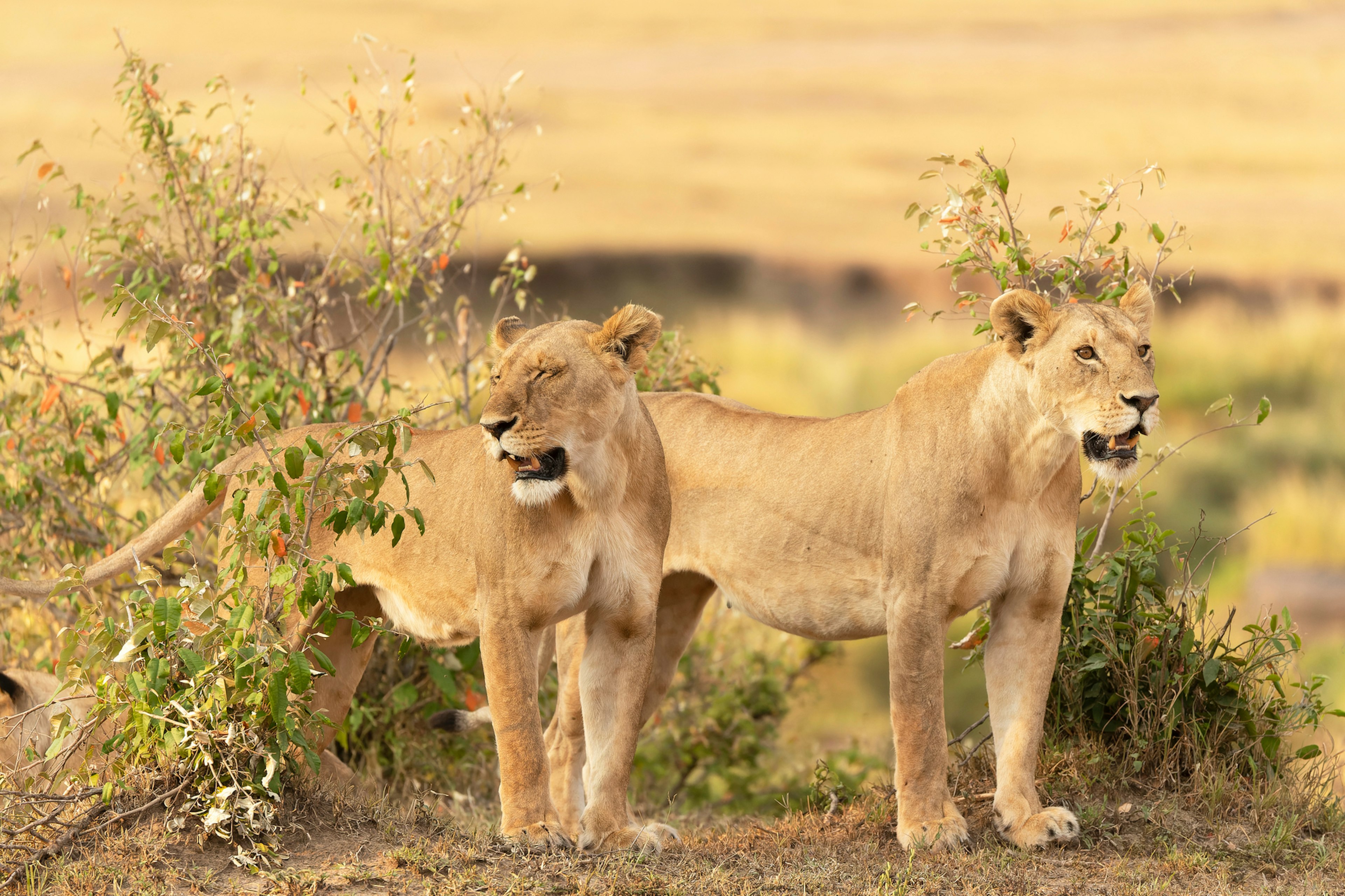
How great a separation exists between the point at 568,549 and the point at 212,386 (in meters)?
1.32

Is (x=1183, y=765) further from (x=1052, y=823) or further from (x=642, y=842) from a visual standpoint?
(x=642, y=842)

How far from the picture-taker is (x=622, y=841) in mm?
5098

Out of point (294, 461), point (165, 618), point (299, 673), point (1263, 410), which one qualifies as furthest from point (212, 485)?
point (1263, 410)

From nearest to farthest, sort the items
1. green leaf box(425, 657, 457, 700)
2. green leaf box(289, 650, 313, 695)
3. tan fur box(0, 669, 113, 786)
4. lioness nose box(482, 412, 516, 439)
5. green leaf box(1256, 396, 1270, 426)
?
1. lioness nose box(482, 412, 516, 439)
2. green leaf box(289, 650, 313, 695)
3. tan fur box(0, 669, 113, 786)
4. green leaf box(1256, 396, 1270, 426)
5. green leaf box(425, 657, 457, 700)

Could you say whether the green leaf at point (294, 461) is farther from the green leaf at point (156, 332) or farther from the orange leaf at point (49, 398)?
the orange leaf at point (49, 398)

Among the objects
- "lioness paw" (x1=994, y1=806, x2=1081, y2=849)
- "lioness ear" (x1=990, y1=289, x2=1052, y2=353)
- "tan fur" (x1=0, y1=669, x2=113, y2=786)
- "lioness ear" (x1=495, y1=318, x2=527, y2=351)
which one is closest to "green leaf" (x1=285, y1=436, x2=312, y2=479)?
"lioness ear" (x1=495, y1=318, x2=527, y2=351)

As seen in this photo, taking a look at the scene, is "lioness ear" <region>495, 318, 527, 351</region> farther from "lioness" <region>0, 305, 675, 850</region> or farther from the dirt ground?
the dirt ground

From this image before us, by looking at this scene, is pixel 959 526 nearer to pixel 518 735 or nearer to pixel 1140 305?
pixel 1140 305

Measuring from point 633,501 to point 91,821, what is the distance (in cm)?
224

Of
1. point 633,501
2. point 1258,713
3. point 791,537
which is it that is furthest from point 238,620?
point 1258,713

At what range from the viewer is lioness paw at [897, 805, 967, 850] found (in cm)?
538

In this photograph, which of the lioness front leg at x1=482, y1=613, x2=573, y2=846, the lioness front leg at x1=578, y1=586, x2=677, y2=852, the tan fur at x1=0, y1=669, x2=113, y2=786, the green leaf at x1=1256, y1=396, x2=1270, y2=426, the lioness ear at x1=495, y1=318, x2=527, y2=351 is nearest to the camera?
the lioness front leg at x1=482, y1=613, x2=573, y2=846

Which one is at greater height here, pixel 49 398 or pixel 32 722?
pixel 49 398

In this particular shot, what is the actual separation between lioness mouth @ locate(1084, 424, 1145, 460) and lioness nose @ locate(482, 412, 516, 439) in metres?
2.08
